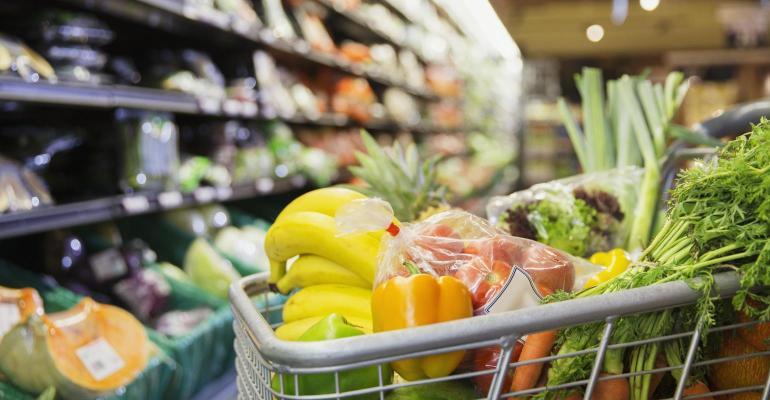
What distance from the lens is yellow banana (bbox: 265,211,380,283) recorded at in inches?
42.6

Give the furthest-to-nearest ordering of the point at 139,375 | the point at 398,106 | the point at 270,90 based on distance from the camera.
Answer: the point at 398,106 < the point at 270,90 < the point at 139,375

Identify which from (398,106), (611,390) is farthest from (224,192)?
(398,106)

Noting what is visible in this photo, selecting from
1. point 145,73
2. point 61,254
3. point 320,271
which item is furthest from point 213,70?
point 320,271

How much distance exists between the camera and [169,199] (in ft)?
9.79

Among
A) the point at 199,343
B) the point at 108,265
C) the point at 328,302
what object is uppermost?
the point at 328,302

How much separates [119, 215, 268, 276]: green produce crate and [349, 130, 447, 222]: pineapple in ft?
6.31

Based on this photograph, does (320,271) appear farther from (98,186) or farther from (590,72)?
(98,186)

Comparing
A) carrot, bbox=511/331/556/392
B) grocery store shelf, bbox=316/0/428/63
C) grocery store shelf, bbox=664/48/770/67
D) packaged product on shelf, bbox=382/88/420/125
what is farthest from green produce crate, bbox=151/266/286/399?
grocery store shelf, bbox=664/48/770/67

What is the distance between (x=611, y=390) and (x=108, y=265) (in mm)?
2382

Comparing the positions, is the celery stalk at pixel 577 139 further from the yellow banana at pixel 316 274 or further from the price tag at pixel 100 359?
the price tag at pixel 100 359

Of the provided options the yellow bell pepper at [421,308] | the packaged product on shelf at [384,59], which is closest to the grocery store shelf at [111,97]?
the yellow bell pepper at [421,308]

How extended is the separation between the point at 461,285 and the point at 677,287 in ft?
0.80

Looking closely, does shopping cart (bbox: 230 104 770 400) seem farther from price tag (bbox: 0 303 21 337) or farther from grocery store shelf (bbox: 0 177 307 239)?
grocery store shelf (bbox: 0 177 307 239)

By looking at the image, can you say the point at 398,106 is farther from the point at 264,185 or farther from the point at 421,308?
the point at 421,308
